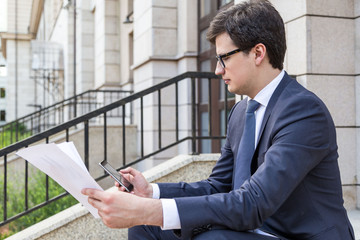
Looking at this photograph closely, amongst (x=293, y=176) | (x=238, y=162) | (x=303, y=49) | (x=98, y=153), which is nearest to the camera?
(x=293, y=176)

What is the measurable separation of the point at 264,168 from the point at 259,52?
547mm

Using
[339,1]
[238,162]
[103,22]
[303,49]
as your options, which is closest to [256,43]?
[238,162]

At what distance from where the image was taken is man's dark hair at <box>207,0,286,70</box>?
1839 millimetres

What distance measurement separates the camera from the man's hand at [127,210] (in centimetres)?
159

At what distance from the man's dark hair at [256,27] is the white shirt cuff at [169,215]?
0.77 meters

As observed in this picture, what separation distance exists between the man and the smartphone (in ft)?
0.63

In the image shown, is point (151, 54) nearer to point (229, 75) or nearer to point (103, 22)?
point (103, 22)

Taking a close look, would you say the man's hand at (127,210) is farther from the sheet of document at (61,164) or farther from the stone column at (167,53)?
the stone column at (167,53)

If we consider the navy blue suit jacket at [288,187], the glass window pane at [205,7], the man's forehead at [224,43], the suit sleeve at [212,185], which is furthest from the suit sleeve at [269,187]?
the glass window pane at [205,7]

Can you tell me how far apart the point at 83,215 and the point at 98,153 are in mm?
4689

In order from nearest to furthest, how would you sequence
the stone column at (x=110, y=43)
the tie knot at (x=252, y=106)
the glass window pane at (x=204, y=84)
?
the tie knot at (x=252, y=106)
the glass window pane at (x=204, y=84)
the stone column at (x=110, y=43)

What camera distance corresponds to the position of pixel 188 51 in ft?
24.8

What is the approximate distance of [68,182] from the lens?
5.78ft

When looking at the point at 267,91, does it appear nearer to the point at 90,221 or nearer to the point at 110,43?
the point at 90,221
